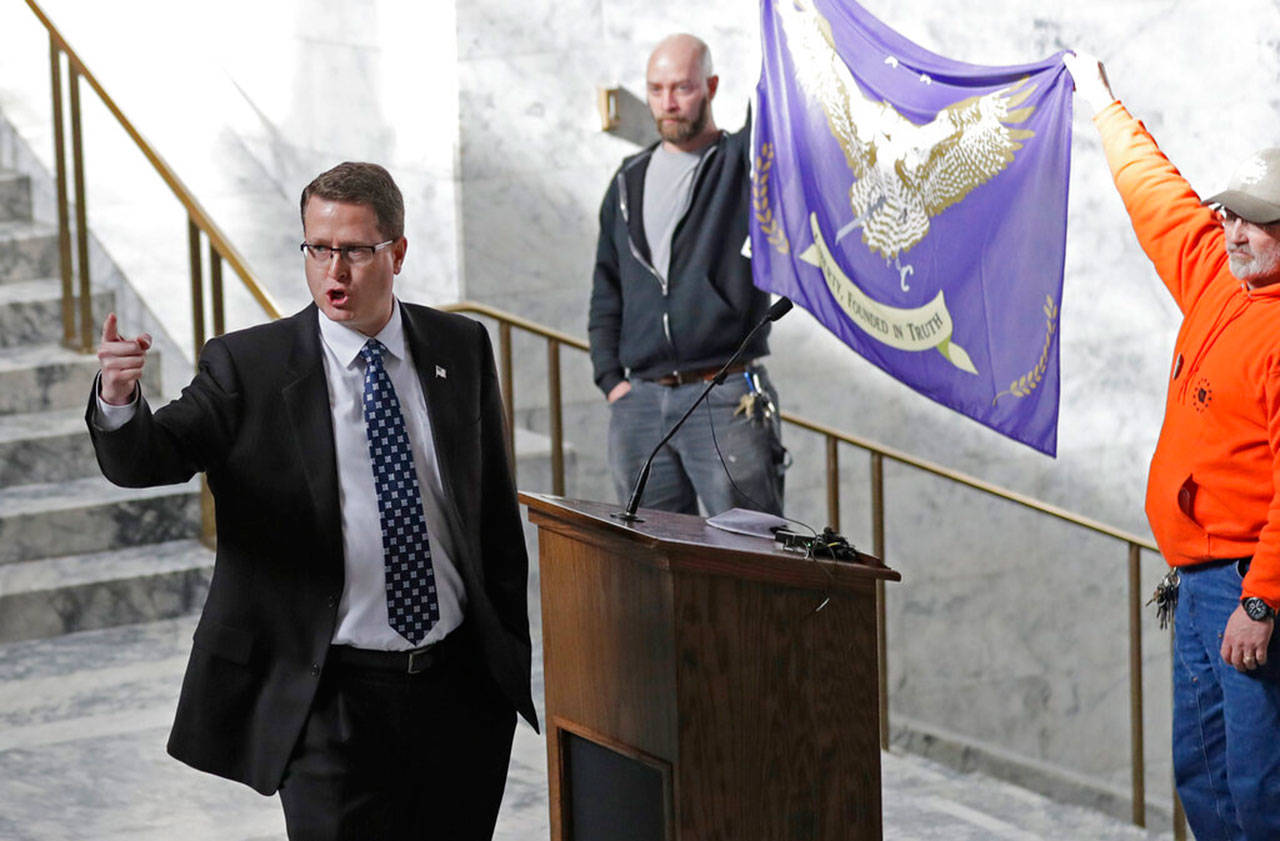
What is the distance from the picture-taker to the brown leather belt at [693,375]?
469 centimetres

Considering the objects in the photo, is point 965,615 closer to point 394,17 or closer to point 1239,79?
point 1239,79

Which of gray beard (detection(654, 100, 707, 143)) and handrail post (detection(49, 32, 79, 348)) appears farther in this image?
handrail post (detection(49, 32, 79, 348))

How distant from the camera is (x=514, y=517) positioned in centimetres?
294

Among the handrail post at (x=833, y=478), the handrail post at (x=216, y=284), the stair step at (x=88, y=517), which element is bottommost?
the stair step at (x=88, y=517)

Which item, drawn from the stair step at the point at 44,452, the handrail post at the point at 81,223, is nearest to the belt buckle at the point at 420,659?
the stair step at the point at 44,452

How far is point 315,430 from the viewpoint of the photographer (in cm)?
270

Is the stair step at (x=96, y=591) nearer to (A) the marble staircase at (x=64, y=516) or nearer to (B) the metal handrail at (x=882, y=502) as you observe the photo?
(A) the marble staircase at (x=64, y=516)

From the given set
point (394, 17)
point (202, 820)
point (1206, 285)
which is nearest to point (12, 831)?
point (202, 820)

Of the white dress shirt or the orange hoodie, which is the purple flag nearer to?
the orange hoodie

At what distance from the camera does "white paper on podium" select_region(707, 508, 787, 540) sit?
2.86 metres

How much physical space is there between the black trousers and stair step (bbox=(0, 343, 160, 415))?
3.96 metres

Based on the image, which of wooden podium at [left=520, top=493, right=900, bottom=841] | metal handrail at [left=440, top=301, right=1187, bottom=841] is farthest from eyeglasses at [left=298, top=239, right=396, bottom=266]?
metal handrail at [left=440, top=301, right=1187, bottom=841]

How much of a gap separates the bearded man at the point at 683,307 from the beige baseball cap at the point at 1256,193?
1.65 metres

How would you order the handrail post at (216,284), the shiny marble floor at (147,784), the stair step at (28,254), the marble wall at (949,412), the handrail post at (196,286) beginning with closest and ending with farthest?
the shiny marble floor at (147,784) → the handrail post at (216,284) → the handrail post at (196,286) → the marble wall at (949,412) → the stair step at (28,254)
